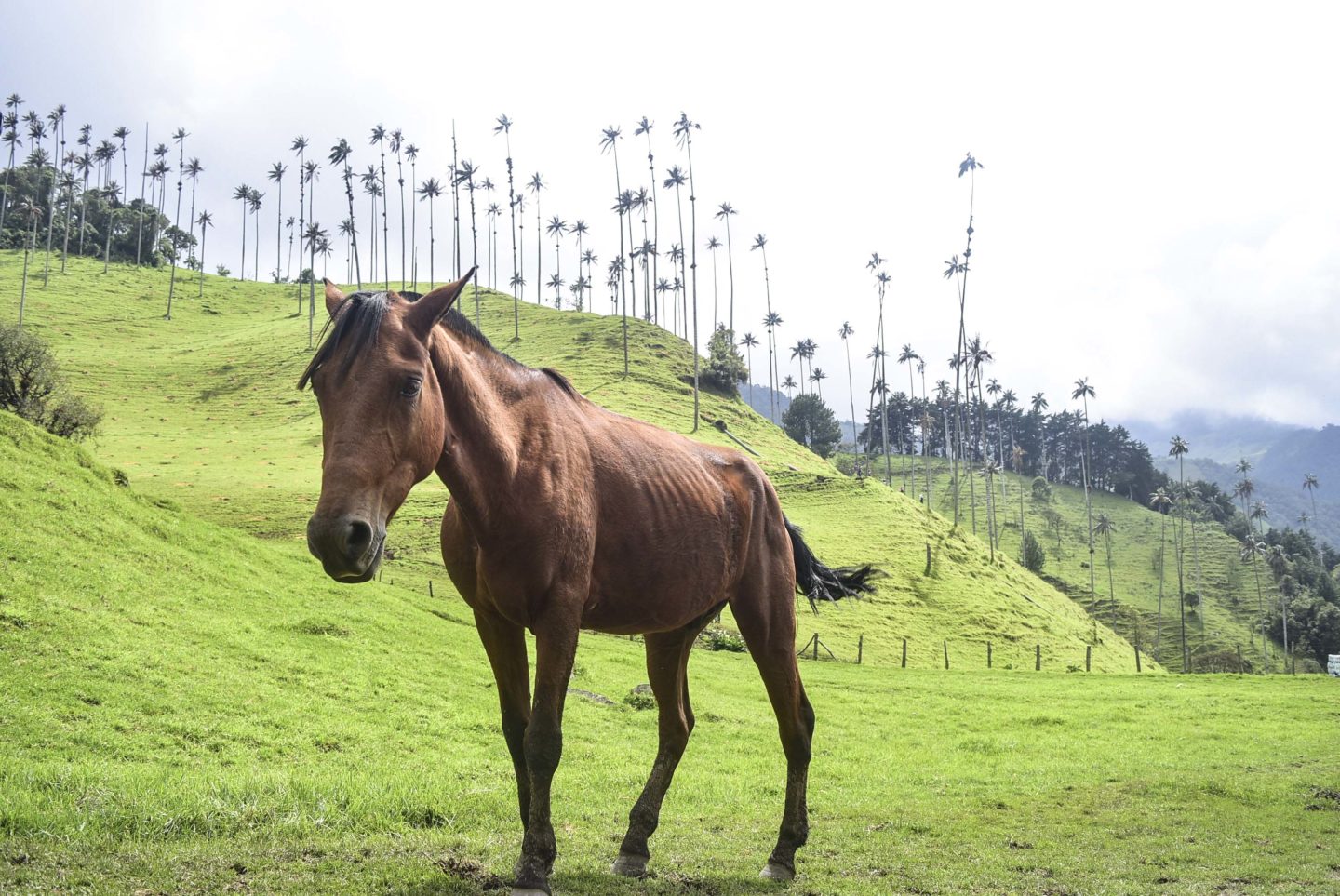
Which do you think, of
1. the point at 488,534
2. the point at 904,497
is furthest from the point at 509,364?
the point at 904,497

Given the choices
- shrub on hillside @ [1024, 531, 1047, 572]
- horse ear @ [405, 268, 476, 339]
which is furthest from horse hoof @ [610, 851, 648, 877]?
shrub on hillside @ [1024, 531, 1047, 572]

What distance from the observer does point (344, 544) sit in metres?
3.70

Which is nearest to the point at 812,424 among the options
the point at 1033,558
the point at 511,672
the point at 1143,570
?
the point at 1033,558

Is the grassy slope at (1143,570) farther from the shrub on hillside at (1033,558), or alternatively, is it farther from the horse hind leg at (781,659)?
the horse hind leg at (781,659)

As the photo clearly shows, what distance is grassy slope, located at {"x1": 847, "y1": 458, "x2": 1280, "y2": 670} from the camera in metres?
91.8

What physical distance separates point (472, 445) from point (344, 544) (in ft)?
4.03

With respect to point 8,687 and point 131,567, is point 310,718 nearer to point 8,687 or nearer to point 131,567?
point 8,687

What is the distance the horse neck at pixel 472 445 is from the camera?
4.71 m

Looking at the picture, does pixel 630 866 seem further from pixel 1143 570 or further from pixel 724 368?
pixel 1143 570

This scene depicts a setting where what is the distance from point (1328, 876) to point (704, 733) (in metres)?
12.3

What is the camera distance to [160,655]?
14625 millimetres

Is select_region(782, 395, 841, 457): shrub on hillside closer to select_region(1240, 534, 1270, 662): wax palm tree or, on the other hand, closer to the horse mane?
select_region(1240, 534, 1270, 662): wax palm tree

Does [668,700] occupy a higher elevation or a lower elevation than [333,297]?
lower

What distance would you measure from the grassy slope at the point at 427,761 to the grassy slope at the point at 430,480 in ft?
26.3
